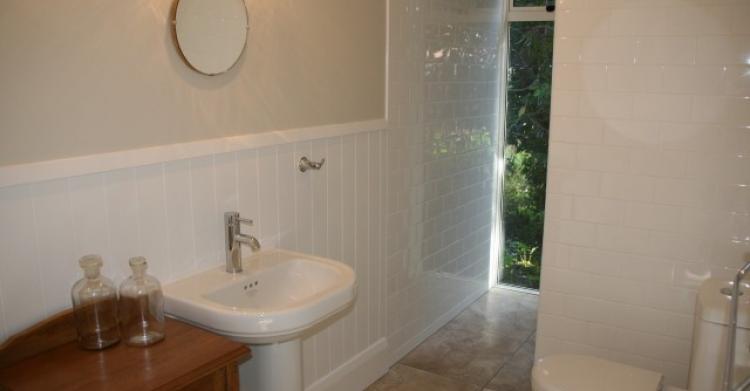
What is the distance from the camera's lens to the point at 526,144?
167 inches

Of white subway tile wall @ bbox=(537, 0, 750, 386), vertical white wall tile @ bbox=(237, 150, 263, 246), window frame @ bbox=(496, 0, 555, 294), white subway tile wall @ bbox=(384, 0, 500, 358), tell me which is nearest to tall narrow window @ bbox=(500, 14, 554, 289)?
window frame @ bbox=(496, 0, 555, 294)

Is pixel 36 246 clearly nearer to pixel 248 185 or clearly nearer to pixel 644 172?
pixel 248 185

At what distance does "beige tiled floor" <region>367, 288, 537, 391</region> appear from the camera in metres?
3.14

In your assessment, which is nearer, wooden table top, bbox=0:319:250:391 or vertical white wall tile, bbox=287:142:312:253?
wooden table top, bbox=0:319:250:391

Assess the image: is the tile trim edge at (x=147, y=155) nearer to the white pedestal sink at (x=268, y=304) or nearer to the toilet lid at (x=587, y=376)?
the white pedestal sink at (x=268, y=304)

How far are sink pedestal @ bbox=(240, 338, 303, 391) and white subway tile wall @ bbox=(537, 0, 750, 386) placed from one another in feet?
4.27

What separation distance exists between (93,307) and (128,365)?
202mm

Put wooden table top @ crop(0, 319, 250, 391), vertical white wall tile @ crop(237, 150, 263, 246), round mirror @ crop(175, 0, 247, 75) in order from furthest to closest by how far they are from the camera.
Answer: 1. vertical white wall tile @ crop(237, 150, 263, 246)
2. round mirror @ crop(175, 0, 247, 75)
3. wooden table top @ crop(0, 319, 250, 391)

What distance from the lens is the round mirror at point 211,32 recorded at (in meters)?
1.91

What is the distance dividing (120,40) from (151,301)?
0.74 metres

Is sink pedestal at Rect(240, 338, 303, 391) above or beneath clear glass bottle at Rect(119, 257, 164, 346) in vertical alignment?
beneath

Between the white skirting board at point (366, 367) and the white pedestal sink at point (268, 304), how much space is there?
696mm

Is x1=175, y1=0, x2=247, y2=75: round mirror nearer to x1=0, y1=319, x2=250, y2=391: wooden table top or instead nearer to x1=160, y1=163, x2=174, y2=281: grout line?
x1=160, y1=163, x2=174, y2=281: grout line

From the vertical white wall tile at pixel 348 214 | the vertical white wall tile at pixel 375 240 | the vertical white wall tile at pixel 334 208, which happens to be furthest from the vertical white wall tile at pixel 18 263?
the vertical white wall tile at pixel 375 240
